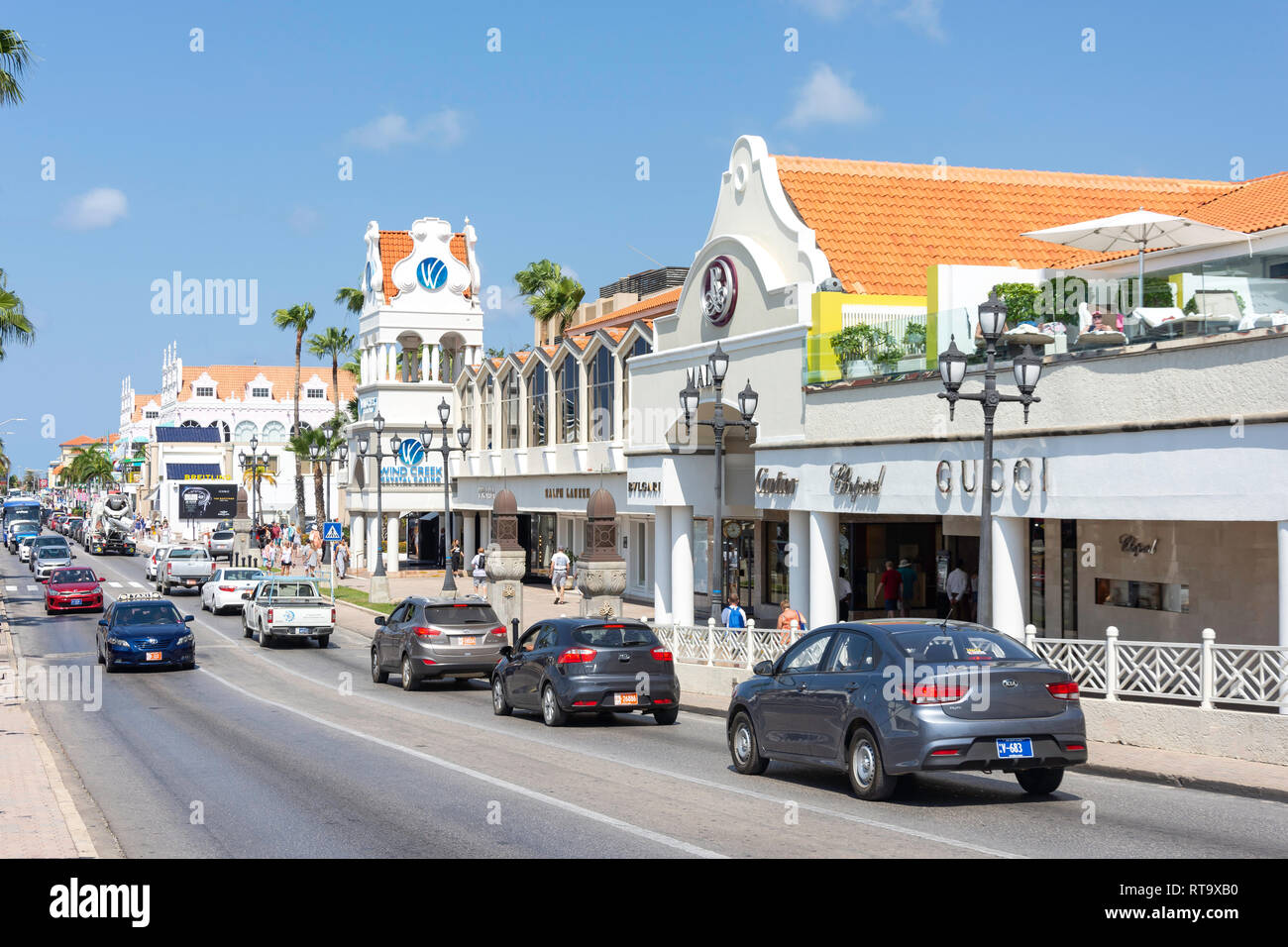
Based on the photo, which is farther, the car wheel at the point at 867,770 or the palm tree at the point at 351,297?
the palm tree at the point at 351,297

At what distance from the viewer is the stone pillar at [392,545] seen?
63.1 m

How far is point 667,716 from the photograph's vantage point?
19828 millimetres

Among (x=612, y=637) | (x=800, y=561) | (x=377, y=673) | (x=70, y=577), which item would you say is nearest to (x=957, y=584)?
(x=800, y=561)

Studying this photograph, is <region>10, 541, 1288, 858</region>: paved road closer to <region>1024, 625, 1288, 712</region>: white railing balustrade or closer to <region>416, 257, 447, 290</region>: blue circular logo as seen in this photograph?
<region>1024, 625, 1288, 712</region>: white railing balustrade

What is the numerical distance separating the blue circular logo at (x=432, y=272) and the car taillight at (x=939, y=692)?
5572 centimetres

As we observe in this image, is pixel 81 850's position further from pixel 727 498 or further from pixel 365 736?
pixel 727 498

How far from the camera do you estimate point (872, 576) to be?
3281 centimetres

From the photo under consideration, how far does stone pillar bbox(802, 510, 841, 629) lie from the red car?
1073 inches

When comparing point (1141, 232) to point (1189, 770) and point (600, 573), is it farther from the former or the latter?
point (1189, 770)

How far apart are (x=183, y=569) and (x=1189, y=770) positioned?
44.5 metres

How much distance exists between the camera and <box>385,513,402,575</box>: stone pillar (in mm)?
63094

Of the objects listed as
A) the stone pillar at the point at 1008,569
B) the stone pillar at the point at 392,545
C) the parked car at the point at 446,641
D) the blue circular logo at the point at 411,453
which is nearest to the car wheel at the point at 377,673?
the parked car at the point at 446,641

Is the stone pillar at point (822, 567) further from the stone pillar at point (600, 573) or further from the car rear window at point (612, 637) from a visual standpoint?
the car rear window at point (612, 637)

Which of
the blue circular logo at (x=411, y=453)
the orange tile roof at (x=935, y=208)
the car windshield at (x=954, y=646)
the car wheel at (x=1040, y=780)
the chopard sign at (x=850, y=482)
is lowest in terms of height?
the car wheel at (x=1040, y=780)
